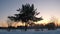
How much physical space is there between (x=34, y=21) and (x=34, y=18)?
76 cm

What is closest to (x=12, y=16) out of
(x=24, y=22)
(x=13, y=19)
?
(x=13, y=19)

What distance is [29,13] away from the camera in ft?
124

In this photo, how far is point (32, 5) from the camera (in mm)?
38844

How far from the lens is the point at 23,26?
39.0 metres

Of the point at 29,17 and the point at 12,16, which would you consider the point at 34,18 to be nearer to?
the point at 29,17

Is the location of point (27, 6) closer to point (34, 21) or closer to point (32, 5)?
point (32, 5)

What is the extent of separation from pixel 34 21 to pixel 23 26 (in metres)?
3.01

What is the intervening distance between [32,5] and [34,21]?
3801 millimetres

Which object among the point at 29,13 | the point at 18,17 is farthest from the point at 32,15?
the point at 18,17

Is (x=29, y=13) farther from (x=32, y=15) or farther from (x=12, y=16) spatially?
(x=12, y=16)

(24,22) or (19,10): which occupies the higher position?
(19,10)

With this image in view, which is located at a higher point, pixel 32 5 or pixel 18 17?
pixel 32 5

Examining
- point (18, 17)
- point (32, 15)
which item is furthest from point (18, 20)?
point (32, 15)

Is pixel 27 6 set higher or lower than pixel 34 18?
higher
